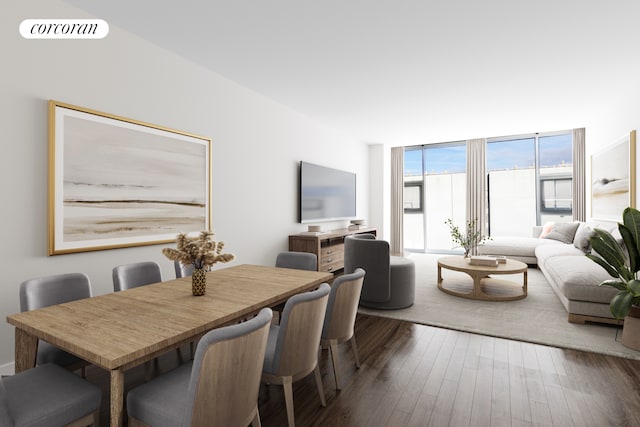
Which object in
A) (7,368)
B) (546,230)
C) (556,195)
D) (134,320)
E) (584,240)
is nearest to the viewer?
(134,320)

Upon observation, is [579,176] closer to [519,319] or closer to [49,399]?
[519,319]

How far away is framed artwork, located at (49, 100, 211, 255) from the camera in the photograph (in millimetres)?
2420

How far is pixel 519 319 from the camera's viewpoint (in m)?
3.39

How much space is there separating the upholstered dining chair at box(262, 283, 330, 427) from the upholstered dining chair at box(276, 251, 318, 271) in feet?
3.57

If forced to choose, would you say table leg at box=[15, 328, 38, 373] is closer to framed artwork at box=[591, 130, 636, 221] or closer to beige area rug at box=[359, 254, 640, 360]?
beige area rug at box=[359, 254, 640, 360]

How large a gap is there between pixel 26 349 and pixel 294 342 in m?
1.26

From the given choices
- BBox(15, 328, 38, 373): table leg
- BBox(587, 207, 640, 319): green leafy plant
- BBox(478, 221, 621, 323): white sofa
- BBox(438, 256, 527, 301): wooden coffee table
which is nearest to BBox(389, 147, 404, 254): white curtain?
BBox(478, 221, 621, 323): white sofa

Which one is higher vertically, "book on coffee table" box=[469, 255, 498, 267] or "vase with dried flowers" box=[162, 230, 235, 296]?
"vase with dried flowers" box=[162, 230, 235, 296]

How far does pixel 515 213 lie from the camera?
7.38 meters

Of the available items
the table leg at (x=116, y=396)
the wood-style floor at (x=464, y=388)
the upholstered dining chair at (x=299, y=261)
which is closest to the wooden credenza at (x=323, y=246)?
the upholstered dining chair at (x=299, y=261)

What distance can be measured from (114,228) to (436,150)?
23.9ft

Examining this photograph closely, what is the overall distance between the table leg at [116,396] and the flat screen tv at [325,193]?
13.4 feet

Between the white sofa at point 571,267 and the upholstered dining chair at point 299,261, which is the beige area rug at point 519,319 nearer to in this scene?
the white sofa at point 571,267

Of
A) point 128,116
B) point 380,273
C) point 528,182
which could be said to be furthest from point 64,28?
point 528,182
